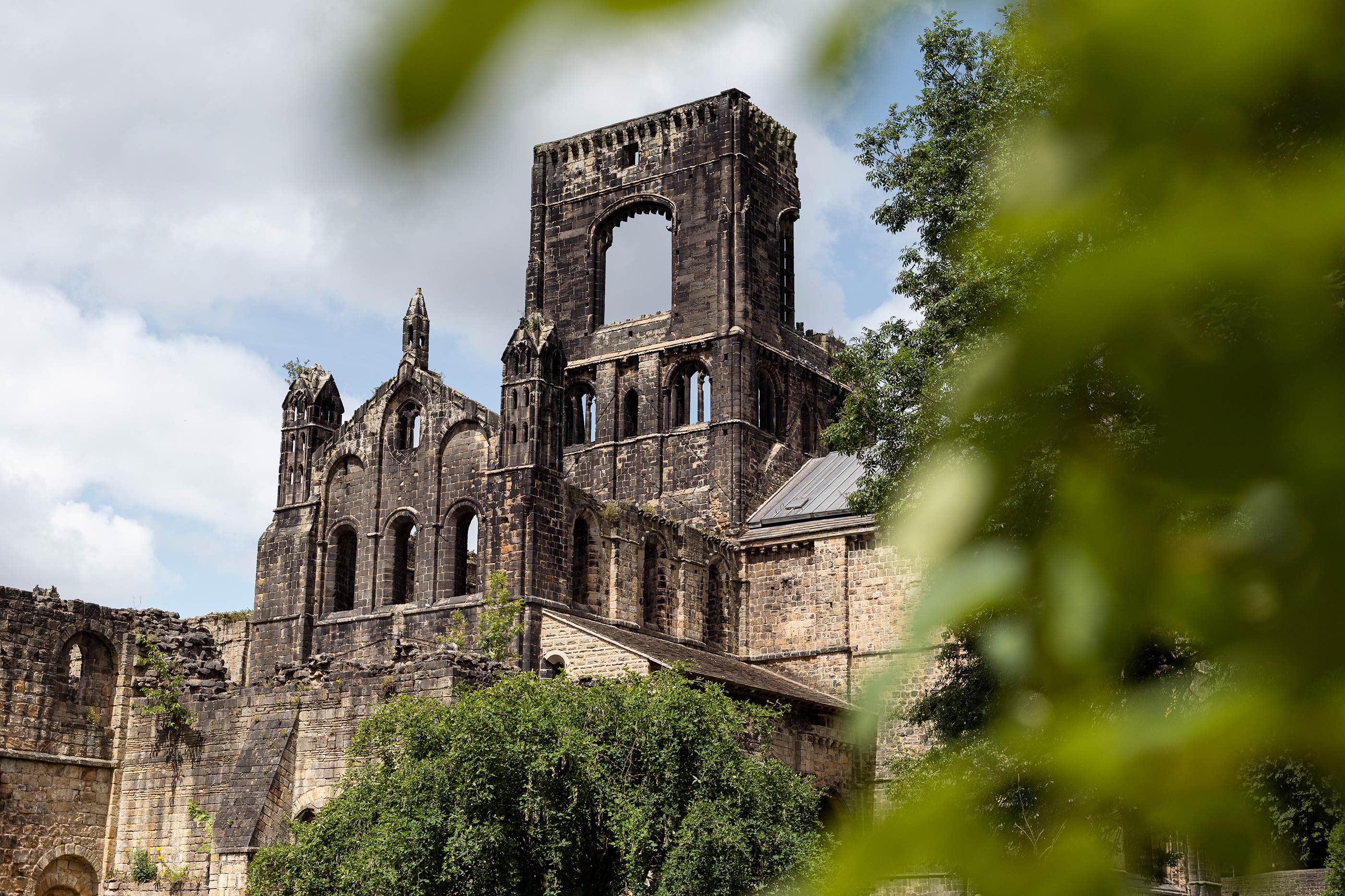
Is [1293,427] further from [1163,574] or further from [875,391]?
[875,391]

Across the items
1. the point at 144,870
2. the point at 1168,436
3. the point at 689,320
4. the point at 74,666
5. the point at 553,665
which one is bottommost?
the point at 144,870

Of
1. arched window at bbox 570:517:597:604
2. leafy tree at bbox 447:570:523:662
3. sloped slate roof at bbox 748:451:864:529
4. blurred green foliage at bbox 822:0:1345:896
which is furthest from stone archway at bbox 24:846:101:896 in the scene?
blurred green foliage at bbox 822:0:1345:896

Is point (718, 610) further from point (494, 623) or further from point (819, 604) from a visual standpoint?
point (494, 623)

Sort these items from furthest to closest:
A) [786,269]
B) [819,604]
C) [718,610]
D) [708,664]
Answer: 1. [786,269]
2. [718,610]
3. [819,604]
4. [708,664]

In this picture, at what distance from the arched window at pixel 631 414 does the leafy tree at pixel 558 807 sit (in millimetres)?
19814

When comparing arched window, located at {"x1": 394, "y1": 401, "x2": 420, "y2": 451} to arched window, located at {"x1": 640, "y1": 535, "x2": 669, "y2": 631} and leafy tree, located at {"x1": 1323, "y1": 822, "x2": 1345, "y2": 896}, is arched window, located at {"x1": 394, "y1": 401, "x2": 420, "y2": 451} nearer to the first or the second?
arched window, located at {"x1": 640, "y1": 535, "x2": 669, "y2": 631}

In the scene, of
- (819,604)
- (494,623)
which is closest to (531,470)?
(494,623)

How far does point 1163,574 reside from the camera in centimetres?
86

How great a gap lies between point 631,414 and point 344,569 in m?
10.1

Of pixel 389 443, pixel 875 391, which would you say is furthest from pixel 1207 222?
pixel 389 443

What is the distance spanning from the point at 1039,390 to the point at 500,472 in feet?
98.0

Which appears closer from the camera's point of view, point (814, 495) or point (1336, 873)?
point (1336, 873)

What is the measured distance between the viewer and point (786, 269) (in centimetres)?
4088

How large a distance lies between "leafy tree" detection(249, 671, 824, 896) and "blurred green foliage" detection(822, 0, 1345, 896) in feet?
56.7
